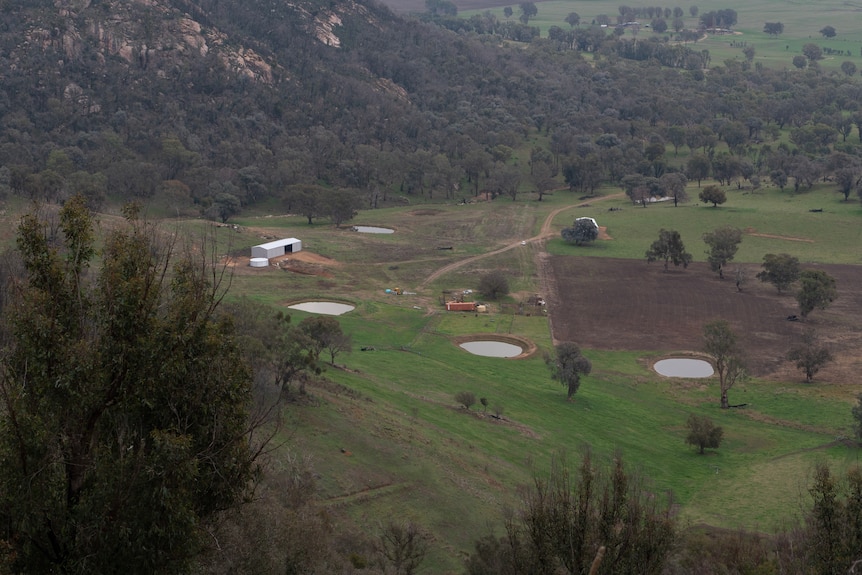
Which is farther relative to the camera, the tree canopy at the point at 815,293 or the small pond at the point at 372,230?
the small pond at the point at 372,230

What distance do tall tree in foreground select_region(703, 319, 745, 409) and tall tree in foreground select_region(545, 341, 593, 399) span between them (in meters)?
7.95

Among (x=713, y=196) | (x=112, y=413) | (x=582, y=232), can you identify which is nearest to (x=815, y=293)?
(x=582, y=232)

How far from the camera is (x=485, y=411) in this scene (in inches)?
2021

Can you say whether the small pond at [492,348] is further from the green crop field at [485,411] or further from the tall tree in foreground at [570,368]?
the tall tree in foreground at [570,368]

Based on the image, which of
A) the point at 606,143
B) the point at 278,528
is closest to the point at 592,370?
the point at 278,528

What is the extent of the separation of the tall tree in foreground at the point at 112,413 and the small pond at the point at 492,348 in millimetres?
49148

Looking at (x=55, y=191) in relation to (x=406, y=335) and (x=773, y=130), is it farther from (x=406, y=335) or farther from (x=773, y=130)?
(x=773, y=130)

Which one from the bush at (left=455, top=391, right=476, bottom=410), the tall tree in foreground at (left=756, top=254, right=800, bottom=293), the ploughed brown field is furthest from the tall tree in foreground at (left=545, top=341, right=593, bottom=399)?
the tall tree in foreground at (left=756, top=254, right=800, bottom=293)

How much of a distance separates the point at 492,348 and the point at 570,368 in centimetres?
1197

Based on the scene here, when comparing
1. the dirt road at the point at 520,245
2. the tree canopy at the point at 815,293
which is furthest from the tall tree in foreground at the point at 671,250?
the tree canopy at the point at 815,293

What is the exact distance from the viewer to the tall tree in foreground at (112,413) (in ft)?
48.8

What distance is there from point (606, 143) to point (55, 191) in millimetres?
86595

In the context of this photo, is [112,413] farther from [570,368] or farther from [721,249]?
[721,249]

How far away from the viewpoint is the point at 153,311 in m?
16.4
